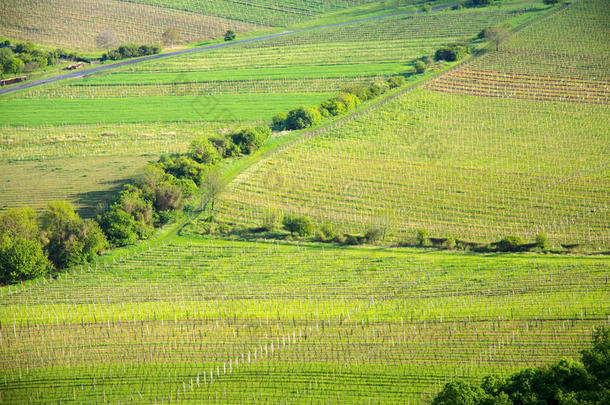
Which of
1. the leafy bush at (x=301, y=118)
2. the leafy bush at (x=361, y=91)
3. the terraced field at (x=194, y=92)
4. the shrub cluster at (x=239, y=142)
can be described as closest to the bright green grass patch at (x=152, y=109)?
the terraced field at (x=194, y=92)

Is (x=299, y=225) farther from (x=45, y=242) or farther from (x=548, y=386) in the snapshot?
(x=548, y=386)

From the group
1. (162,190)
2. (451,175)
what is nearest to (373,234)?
(451,175)

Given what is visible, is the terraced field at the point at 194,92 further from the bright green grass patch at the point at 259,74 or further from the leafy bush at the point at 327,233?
the leafy bush at the point at 327,233

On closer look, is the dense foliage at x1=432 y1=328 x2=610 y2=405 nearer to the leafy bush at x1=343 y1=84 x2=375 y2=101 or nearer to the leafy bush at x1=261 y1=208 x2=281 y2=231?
the leafy bush at x1=261 y1=208 x2=281 y2=231

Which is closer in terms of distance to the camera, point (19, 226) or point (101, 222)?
point (19, 226)

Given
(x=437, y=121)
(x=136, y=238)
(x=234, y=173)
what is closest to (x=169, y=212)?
(x=136, y=238)

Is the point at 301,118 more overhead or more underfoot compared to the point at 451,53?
more underfoot
